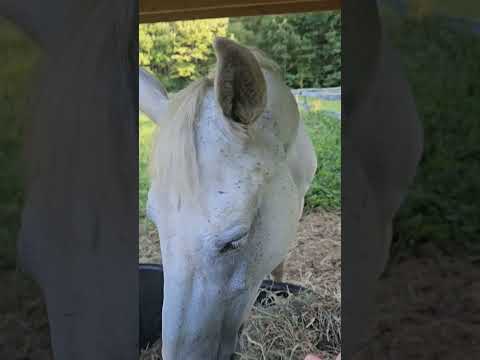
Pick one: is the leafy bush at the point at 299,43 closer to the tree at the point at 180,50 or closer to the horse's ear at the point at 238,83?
the tree at the point at 180,50

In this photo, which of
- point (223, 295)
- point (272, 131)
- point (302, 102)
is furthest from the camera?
point (302, 102)

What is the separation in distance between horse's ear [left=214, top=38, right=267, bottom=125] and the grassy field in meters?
2.93

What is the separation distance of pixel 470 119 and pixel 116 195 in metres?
0.63

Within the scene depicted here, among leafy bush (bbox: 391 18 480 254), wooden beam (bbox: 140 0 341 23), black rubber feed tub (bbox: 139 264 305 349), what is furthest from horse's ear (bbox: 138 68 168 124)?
leafy bush (bbox: 391 18 480 254)

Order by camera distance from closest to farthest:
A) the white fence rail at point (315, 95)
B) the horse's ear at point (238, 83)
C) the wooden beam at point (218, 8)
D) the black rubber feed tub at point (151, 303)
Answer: the horse's ear at point (238, 83) → the wooden beam at point (218, 8) → the black rubber feed tub at point (151, 303) → the white fence rail at point (315, 95)

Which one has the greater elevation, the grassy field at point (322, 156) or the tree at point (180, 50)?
the tree at point (180, 50)

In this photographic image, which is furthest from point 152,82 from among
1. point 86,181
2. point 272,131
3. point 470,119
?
point 470,119

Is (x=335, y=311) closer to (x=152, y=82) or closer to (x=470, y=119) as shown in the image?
(x=152, y=82)

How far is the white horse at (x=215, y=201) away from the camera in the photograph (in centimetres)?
109

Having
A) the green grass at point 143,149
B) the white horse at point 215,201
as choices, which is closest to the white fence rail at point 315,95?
the green grass at point 143,149

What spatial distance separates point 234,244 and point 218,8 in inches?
38.5

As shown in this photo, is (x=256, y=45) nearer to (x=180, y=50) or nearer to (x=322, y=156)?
(x=180, y=50)

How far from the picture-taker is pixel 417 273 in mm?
832

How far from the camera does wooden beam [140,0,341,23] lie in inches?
65.6
